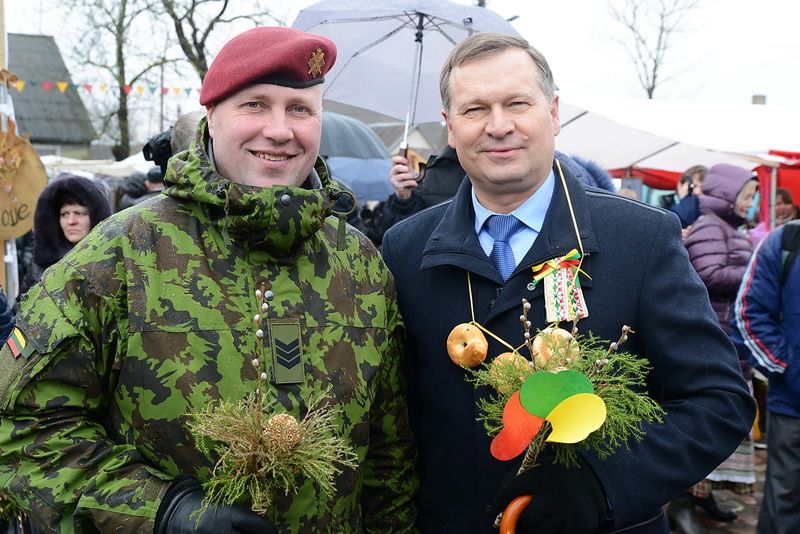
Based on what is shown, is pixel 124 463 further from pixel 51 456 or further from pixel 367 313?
pixel 367 313

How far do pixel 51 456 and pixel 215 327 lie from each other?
0.48m

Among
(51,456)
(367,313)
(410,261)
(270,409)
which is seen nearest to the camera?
(51,456)

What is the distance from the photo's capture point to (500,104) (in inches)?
92.6

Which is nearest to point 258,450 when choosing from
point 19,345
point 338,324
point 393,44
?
point 338,324

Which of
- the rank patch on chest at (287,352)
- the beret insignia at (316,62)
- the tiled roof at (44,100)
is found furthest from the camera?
the tiled roof at (44,100)

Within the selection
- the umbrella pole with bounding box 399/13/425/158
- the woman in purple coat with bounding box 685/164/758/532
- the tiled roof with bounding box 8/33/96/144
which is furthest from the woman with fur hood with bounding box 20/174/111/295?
the tiled roof with bounding box 8/33/96/144

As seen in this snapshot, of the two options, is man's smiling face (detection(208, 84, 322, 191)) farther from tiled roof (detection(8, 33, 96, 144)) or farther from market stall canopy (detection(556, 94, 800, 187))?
tiled roof (detection(8, 33, 96, 144))

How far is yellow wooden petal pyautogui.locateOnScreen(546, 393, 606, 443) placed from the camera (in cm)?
172

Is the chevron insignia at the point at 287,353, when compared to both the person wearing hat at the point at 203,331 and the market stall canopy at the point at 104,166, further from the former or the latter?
the market stall canopy at the point at 104,166

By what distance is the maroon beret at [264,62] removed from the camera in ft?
7.00

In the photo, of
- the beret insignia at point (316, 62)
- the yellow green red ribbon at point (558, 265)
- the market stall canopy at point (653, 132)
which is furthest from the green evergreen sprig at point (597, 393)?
the market stall canopy at point (653, 132)

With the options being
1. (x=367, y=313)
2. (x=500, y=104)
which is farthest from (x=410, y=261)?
(x=500, y=104)

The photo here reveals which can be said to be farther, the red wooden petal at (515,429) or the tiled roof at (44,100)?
the tiled roof at (44,100)

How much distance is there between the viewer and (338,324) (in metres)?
2.24
